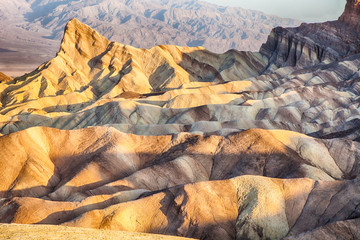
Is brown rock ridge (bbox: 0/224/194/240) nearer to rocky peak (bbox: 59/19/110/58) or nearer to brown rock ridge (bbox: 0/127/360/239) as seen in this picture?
brown rock ridge (bbox: 0/127/360/239)

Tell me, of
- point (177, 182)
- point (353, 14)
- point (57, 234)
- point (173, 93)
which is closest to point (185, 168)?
point (177, 182)

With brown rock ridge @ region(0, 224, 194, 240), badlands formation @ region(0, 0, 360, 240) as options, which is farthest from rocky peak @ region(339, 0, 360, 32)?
brown rock ridge @ region(0, 224, 194, 240)

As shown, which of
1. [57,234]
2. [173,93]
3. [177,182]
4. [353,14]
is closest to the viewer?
[57,234]

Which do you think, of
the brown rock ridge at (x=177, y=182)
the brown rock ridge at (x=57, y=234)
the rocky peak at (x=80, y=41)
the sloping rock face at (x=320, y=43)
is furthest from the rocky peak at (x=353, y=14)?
the brown rock ridge at (x=57, y=234)

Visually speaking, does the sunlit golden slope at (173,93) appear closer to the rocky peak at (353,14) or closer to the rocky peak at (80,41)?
the rocky peak at (80,41)

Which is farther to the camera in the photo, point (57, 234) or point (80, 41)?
point (80, 41)

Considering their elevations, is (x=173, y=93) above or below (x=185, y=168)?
below

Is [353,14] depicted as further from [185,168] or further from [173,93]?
[185,168]

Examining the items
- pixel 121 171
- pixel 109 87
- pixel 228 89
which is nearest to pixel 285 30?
pixel 228 89

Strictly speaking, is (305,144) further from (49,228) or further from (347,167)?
(49,228)
